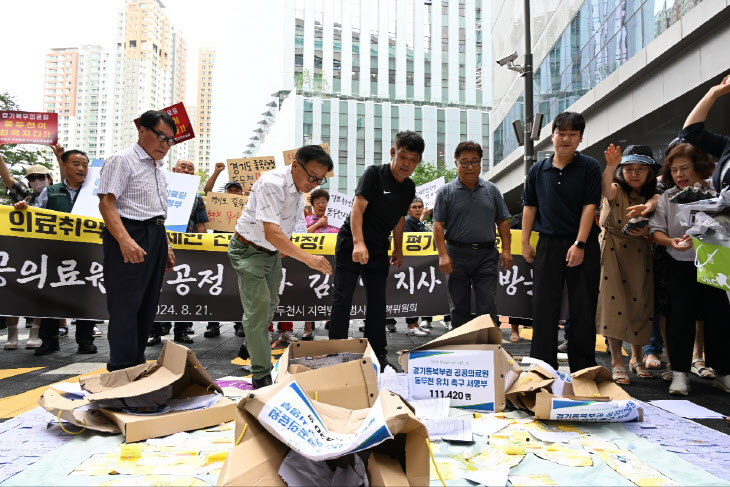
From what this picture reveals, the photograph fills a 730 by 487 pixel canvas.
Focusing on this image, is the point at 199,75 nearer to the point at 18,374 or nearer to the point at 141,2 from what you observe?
the point at 141,2

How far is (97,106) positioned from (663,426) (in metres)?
96.8

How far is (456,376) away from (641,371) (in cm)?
187

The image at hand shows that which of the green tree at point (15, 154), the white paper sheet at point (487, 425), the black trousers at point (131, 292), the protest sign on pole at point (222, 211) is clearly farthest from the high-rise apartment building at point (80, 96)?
the white paper sheet at point (487, 425)

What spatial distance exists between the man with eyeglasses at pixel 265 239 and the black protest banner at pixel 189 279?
2.09m

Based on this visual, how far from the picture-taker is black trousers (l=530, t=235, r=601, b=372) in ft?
12.3

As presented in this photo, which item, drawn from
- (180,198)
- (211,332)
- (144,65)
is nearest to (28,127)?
(180,198)

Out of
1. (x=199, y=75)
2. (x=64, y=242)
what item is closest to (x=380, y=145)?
(x=64, y=242)

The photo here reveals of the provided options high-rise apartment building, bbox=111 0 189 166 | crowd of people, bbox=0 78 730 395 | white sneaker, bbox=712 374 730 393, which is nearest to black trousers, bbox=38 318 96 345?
crowd of people, bbox=0 78 730 395

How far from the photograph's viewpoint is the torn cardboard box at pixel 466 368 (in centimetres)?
299

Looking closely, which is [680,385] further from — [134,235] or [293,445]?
[134,235]

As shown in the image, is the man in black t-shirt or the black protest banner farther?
the black protest banner

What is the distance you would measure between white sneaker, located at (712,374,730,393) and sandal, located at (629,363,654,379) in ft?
1.38

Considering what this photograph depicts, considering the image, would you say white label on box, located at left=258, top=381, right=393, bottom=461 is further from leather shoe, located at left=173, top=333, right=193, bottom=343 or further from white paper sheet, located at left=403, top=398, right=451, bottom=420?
leather shoe, located at left=173, top=333, right=193, bottom=343

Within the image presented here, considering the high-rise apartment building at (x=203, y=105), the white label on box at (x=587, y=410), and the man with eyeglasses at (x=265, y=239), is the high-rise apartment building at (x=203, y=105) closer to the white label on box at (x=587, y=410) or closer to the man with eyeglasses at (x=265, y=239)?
the man with eyeglasses at (x=265, y=239)
